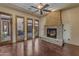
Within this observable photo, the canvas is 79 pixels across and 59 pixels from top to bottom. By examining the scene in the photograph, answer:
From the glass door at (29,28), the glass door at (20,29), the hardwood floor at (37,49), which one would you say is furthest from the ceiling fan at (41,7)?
the hardwood floor at (37,49)

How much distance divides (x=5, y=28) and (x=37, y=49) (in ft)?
3.04

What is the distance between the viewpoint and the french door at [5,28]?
2.63 m

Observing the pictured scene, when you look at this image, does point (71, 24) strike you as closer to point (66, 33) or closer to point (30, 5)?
point (66, 33)

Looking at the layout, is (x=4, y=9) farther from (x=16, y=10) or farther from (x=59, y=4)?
(x=59, y=4)

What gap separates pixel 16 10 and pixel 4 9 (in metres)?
0.28

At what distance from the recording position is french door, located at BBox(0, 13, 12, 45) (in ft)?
8.63

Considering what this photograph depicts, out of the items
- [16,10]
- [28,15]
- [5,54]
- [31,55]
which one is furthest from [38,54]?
[16,10]

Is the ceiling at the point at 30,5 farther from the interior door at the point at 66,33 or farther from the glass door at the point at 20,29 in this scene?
the interior door at the point at 66,33

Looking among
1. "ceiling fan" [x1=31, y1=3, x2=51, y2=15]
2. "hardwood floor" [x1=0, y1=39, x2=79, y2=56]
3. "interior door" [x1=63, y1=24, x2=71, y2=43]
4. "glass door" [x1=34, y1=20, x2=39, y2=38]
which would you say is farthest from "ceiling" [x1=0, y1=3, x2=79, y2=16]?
"hardwood floor" [x1=0, y1=39, x2=79, y2=56]

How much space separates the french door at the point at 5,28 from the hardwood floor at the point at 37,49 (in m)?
0.17

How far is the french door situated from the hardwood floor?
171mm

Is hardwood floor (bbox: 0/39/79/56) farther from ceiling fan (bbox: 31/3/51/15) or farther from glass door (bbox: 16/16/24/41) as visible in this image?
ceiling fan (bbox: 31/3/51/15)

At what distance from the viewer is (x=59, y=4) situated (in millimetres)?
2660

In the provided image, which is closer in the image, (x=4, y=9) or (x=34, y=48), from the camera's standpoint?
(x=4, y=9)
